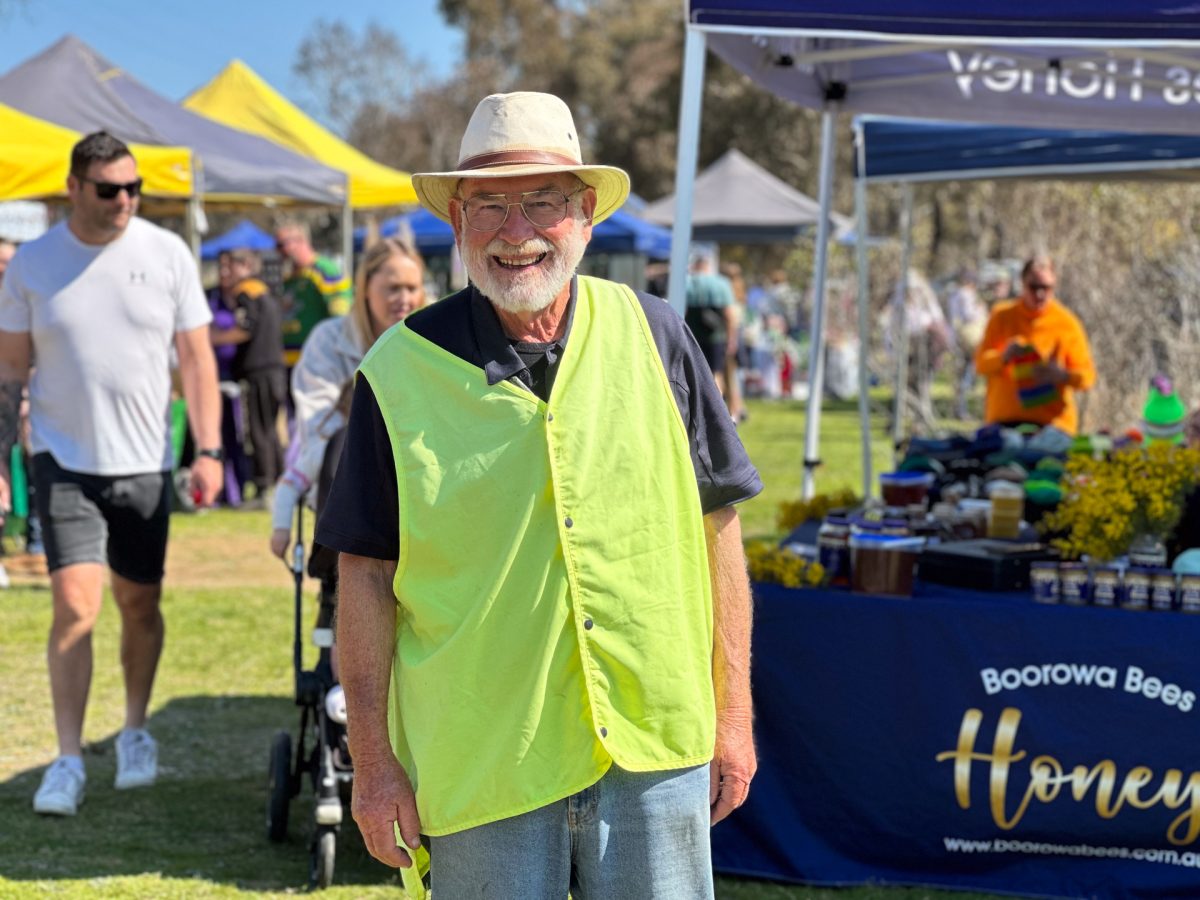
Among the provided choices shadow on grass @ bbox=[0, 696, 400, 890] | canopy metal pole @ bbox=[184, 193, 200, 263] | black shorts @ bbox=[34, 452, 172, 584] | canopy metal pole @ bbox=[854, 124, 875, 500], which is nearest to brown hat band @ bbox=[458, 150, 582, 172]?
shadow on grass @ bbox=[0, 696, 400, 890]

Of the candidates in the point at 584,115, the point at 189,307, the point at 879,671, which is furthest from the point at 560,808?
the point at 584,115

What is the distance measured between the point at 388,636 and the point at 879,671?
2.24 metres

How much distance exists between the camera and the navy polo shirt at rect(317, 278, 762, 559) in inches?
A: 97.1

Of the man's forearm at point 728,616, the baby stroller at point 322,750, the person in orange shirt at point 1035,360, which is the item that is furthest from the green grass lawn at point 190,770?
the person in orange shirt at point 1035,360

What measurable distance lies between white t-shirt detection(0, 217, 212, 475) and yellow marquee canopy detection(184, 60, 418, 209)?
10170mm

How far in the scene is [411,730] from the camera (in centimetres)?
252

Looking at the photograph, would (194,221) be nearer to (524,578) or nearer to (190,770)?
(190,770)

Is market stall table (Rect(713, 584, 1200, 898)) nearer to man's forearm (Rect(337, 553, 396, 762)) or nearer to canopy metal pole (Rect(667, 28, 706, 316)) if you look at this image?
canopy metal pole (Rect(667, 28, 706, 316))

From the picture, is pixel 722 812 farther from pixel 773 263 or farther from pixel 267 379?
pixel 773 263

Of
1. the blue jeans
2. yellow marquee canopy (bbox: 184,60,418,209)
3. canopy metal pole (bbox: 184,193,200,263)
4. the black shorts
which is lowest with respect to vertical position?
the blue jeans

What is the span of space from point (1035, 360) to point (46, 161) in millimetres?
6479

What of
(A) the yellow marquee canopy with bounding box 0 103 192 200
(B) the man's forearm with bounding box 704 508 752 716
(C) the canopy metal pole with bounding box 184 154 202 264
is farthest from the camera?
(C) the canopy metal pole with bounding box 184 154 202 264

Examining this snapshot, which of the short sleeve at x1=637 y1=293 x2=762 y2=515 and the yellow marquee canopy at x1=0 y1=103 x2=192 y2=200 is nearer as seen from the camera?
the short sleeve at x1=637 y1=293 x2=762 y2=515

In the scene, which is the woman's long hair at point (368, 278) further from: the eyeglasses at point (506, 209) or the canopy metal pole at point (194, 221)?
the canopy metal pole at point (194, 221)
